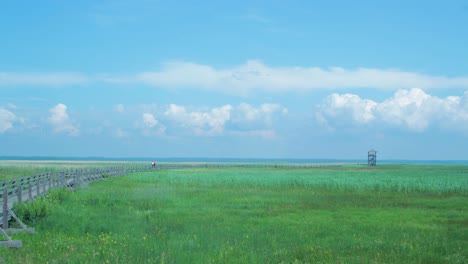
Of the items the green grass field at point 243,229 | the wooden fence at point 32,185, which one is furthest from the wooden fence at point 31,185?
the green grass field at point 243,229

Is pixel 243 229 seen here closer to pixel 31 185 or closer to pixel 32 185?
pixel 31 185

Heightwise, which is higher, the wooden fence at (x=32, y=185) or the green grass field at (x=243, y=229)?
the wooden fence at (x=32, y=185)

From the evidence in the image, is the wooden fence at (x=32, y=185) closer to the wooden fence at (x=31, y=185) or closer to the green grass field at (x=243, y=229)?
the wooden fence at (x=31, y=185)

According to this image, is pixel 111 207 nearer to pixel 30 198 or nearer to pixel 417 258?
pixel 30 198

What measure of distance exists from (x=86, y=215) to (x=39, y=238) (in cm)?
578

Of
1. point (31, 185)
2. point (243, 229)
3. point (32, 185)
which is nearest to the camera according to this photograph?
point (243, 229)

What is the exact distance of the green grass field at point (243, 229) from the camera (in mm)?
17094

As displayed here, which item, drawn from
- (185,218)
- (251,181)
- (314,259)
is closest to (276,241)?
(314,259)

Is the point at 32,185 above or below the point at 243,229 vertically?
above

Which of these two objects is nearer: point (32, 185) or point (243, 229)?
point (243, 229)

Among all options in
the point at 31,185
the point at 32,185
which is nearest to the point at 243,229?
the point at 31,185

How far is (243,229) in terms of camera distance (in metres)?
22.7

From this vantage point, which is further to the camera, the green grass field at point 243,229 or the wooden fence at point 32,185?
the wooden fence at point 32,185

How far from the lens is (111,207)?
30.8 meters
